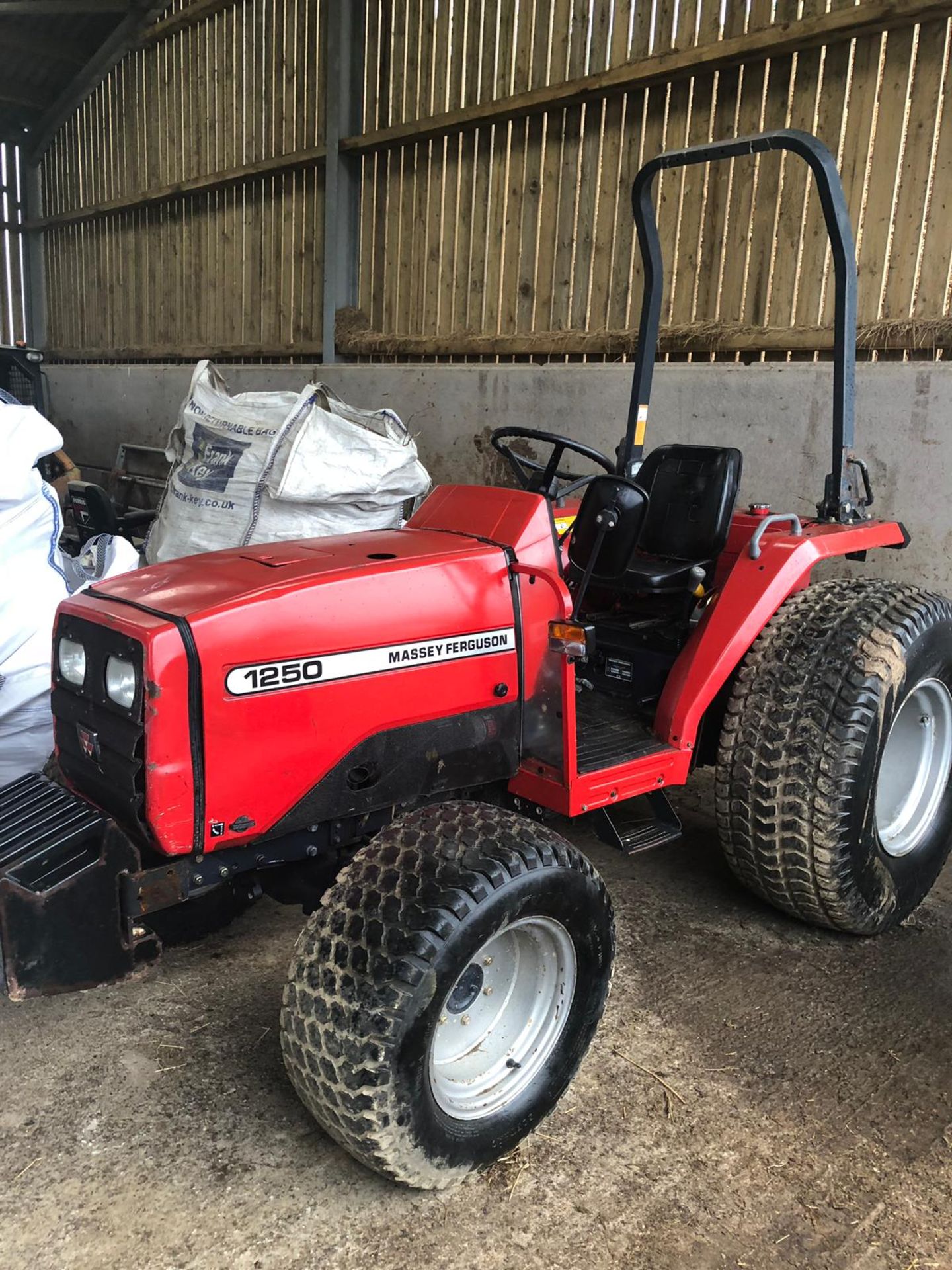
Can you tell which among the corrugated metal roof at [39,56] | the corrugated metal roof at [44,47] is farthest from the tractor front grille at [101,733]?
the corrugated metal roof at [39,56]

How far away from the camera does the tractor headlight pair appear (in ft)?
5.59

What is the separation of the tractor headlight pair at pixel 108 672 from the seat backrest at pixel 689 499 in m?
1.50

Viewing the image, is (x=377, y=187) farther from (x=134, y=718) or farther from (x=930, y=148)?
(x=134, y=718)

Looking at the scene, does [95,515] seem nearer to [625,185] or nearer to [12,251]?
[625,185]

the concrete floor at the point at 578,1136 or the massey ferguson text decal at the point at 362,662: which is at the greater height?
the massey ferguson text decal at the point at 362,662

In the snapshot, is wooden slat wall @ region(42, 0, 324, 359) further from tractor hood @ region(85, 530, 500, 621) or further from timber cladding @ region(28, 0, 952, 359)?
tractor hood @ region(85, 530, 500, 621)

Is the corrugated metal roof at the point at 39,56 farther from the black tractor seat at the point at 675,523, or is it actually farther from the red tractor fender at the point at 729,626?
the red tractor fender at the point at 729,626

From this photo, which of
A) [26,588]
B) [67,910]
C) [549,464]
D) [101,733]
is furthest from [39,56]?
[67,910]

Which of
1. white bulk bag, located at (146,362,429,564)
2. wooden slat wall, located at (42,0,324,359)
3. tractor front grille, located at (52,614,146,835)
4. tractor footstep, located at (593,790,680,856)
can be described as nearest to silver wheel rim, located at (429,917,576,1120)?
tractor footstep, located at (593,790,680,856)

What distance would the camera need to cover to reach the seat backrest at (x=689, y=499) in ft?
9.04

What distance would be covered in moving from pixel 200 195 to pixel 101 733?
7636 millimetres

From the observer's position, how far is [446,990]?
165cm

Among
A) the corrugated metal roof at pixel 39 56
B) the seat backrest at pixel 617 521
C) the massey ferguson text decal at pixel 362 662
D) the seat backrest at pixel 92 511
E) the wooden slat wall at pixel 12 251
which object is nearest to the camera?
the massey ferguson text decal at pixel 362 662

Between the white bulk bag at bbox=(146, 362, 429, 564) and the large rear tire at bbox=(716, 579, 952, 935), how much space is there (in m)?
2.05
